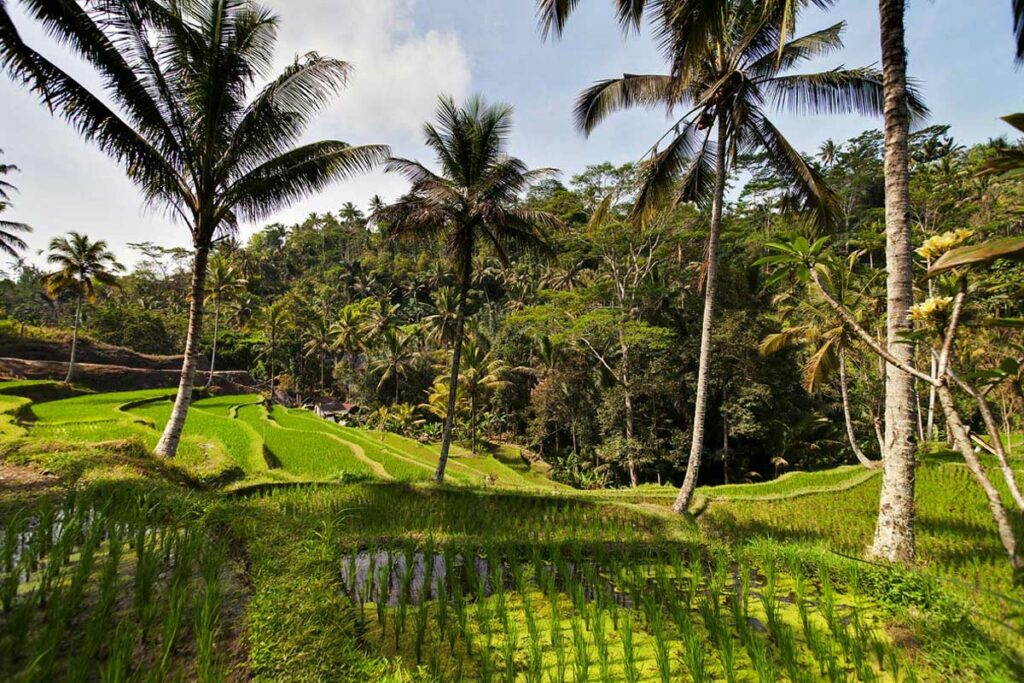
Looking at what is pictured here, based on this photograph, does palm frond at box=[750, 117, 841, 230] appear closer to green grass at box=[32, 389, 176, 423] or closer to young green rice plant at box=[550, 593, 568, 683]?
young green rice plant at box=[550, 593, 568, 683]

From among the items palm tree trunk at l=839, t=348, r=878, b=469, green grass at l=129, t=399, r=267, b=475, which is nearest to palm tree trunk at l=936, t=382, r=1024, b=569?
green grass at l=129, t=399, r=267, b=475

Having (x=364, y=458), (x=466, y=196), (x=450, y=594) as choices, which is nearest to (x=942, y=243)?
(x=450, y=594)

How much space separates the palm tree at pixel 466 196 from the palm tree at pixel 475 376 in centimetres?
1557

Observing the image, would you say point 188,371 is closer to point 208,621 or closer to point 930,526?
point 208,621

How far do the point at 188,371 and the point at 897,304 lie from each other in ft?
36.2

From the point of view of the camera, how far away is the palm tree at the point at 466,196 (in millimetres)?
9992

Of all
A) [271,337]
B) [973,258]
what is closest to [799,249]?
[973,258]

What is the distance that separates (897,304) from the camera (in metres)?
4.58

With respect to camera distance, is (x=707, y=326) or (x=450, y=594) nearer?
(x=450, y=594)

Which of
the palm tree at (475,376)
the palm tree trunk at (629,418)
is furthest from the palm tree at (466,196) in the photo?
the palm tree at (475,376)

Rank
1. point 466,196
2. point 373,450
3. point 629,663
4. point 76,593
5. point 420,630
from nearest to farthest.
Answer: point 629,663, point 76,593, point 420,630, point 466,196, point 373,450

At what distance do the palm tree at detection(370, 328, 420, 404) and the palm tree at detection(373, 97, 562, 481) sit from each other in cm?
2243

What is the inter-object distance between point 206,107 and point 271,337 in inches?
1253

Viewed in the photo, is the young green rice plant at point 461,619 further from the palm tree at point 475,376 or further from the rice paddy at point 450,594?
the palm tree at point 475,376
